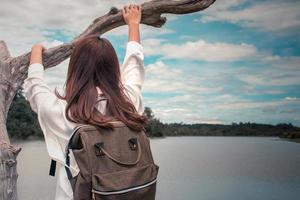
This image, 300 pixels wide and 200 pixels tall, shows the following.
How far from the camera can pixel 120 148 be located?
5.34 ft

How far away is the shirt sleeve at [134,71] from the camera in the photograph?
1.87 metres

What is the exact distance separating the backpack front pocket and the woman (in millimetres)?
126

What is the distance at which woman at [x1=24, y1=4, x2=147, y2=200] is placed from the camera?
164 cm

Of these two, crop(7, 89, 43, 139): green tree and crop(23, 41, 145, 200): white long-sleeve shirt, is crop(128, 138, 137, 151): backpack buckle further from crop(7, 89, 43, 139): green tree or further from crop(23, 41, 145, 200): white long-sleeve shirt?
crop(7, 89, 43, 139): green tree

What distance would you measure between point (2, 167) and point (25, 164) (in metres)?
24.4

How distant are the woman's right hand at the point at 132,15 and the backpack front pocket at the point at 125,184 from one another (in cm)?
79

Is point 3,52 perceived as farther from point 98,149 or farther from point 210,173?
point 210,173

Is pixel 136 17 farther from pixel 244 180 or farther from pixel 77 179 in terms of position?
pixel 244 180

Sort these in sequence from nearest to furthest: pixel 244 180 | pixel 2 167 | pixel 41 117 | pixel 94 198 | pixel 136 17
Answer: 1. pixel 94 198
2. pixel 41 117
3. pixel 136 17
4. pixel 2 167
5. pixel 244 180

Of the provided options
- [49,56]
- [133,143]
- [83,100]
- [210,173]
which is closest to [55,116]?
[83,100]

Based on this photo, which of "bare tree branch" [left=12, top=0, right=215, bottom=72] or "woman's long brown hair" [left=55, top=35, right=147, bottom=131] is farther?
"bare tree branch" [left=12, top=0, right=215, bottom=72]

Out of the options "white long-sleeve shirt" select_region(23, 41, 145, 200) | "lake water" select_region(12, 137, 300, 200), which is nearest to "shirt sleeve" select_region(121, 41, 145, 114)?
"white long-sleeve shirt" select_region(23, 41, 145, 200)

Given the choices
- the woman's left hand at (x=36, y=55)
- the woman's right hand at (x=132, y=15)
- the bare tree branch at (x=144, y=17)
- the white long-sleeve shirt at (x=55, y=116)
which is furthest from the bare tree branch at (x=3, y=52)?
the white long-sleeve shirt at (x=55, y=116)

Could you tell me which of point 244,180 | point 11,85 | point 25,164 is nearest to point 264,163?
point 244,180
